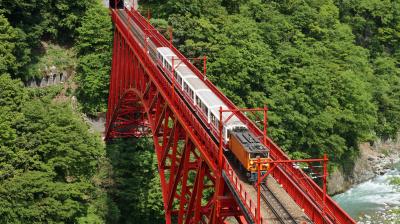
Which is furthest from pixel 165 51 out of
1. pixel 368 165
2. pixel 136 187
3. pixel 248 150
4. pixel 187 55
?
pixel 368 165

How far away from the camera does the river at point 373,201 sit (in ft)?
148

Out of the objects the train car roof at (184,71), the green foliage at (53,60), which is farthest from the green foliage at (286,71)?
the train car roof at (184,71)

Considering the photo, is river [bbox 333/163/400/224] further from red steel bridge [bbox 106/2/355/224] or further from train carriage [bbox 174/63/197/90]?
train carriage [bbox 174/63/197/90]

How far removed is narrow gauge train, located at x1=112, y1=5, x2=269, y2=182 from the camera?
21.7 m

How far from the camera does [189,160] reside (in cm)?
2880

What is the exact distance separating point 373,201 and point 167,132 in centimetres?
2780

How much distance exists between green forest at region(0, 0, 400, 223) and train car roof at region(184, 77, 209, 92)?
1044 centimetres

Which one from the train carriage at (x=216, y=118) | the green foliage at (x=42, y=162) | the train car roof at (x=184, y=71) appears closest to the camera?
the train carriage at (x=216, y=118)

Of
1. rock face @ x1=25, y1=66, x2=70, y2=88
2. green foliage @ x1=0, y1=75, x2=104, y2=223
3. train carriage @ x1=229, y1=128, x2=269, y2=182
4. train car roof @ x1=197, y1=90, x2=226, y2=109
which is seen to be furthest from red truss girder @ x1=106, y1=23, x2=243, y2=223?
rock face @ x1=25, y1=66, x2=70, y2=88

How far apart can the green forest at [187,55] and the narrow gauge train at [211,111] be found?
27.8ft

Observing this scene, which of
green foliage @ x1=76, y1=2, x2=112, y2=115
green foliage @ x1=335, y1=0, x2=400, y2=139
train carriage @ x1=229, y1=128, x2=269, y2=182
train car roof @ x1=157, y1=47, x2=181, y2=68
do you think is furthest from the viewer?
green foliage @ x1=335, y1=0, x2=400, y2=139

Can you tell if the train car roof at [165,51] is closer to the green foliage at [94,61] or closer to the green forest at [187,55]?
the green forest at [187,55]

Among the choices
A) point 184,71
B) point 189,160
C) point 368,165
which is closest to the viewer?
point 189,160

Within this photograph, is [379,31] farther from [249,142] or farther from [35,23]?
[249,142]
